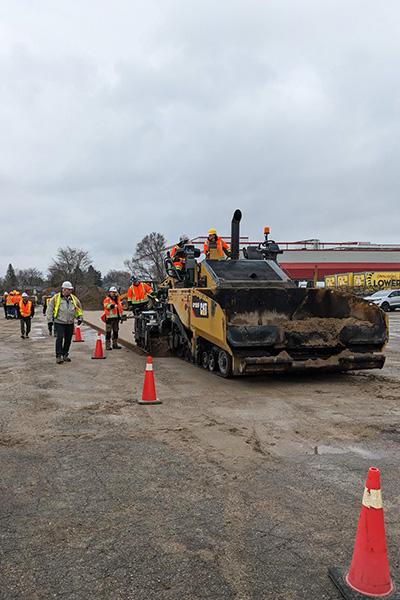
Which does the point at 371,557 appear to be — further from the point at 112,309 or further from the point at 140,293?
the point at 140,293

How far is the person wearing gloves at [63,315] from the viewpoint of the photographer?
10.2 metres

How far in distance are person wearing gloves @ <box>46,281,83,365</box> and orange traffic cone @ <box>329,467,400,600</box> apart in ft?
27.8

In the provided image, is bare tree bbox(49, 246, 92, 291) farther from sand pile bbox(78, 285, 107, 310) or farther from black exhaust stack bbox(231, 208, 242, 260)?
black exhaust stack bbox(231, 208, 242, 260)

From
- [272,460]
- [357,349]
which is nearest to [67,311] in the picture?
[357,349]

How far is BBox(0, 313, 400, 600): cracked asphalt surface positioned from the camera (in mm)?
2639

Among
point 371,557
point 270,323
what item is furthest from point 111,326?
point 371,557

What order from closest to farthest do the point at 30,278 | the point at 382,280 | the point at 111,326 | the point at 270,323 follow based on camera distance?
the point at 270,323, the point at 111,326, the point at 382,280, the point at 30,278

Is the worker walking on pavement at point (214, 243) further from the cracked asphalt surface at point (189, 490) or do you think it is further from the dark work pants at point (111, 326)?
the cracked asphalt surface at point (189, 490)

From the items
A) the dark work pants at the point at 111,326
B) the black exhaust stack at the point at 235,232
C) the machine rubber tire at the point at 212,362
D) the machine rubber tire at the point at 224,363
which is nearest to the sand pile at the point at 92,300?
the dark work pants at the point at 111,326

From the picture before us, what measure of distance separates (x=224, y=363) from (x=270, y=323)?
982 millimetres

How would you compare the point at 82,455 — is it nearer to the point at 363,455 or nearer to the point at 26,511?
the point at 26,511

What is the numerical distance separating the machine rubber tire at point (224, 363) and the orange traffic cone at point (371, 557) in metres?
5.43

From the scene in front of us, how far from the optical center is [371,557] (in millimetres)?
2436

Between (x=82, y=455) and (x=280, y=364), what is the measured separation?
3.71 meters
